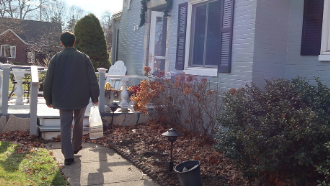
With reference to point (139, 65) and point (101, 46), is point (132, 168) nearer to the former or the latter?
point (139, 65)

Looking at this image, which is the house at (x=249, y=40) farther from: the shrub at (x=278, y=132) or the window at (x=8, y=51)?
the window at (x=8, y=51)

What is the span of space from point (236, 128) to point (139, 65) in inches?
258

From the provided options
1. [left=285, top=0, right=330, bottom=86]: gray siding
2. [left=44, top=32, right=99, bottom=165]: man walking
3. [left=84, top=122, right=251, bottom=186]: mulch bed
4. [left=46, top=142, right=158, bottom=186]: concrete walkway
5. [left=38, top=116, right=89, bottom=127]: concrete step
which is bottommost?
[left=46, top=142, right=158, bottom=186]: concrete walkway

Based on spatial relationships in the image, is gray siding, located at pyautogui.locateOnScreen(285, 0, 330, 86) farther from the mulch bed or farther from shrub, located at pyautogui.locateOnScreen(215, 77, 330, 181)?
the mulch bed

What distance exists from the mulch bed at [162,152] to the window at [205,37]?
144cm

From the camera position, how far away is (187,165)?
154 inches

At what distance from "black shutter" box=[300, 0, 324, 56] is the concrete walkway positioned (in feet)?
10.8

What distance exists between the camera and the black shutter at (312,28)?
5281mm

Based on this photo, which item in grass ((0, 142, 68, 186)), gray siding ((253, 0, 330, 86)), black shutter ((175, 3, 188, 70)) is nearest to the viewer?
grass ((0, 142, 68, 186))

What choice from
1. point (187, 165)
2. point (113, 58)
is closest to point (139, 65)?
point (113, 58)

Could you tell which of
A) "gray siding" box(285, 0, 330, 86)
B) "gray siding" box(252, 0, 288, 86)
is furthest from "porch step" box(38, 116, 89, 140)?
"gray siding" box(285, 0, 330, 86)

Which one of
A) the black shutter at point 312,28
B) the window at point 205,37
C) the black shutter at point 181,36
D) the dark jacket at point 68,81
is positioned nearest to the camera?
the dark jacket at point 68,81

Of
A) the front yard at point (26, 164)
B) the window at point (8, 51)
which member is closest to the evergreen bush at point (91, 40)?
the front yard at point (26, 164)

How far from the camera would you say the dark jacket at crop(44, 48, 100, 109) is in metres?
4.54
